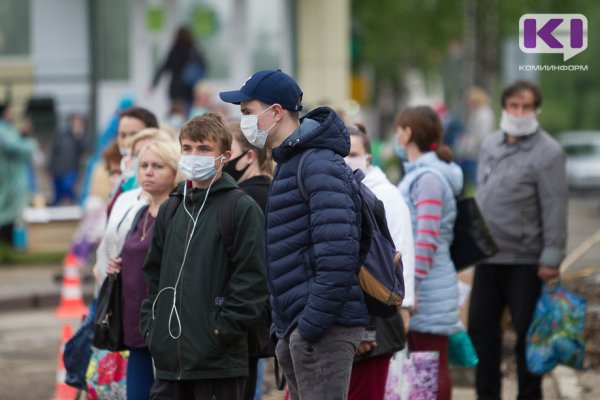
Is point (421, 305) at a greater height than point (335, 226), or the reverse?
point (335, 226)

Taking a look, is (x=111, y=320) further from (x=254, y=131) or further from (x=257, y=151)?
(x=254, y=131)

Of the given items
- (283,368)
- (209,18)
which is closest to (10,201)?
(209,18)

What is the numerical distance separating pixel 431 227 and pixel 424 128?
0.61 metres

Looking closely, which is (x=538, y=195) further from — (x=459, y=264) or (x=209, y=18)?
(x=209, y=18)

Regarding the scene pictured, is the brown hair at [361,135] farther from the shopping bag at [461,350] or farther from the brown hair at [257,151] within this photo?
the shopping bag at [461,350]

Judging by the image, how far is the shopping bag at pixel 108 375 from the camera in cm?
754

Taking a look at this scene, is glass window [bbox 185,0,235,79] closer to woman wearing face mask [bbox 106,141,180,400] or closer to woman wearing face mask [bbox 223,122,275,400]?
woman wearing face mask [bbox 223,122,275,400]

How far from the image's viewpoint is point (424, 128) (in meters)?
8.12

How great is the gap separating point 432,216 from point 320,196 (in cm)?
235

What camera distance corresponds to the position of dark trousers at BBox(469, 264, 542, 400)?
8992mm

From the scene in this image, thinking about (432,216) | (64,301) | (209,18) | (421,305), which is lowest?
(64,301)

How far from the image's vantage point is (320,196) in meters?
5.65

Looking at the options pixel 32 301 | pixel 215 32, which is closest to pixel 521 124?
pixel 32 301

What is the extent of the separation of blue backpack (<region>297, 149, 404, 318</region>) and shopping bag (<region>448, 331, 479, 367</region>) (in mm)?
2447
